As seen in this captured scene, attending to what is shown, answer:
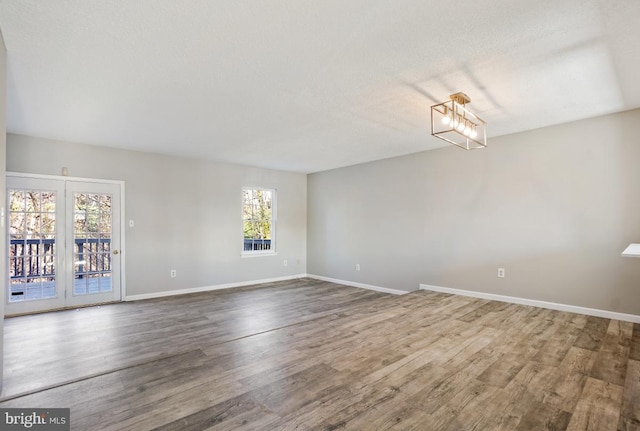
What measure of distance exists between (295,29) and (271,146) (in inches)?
121

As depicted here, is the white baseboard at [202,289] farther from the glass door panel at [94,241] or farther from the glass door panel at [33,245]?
the glass door panel at [33,245]

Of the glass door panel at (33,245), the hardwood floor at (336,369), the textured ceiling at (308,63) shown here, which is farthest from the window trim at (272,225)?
the glass door panel at (33,245)

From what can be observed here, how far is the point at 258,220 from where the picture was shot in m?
7.07

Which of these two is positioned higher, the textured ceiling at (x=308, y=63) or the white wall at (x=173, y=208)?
the textured ceiling at (x=308, y=63)

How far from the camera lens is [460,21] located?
1.98 metres

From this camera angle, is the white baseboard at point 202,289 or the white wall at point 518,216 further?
the white baseboard at point 202,289

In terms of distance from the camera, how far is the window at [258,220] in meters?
6.85

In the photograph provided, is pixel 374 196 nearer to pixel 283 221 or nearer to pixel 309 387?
pixel 283 221

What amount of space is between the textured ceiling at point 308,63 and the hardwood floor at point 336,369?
A: 96.5 inches

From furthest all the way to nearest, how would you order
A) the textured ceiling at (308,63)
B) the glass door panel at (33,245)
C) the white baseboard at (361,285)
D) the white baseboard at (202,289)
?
1. the white baseboard at (361,285)
2. the white baseboard at (202,289)
3. the glass door panel at (33,245)
4. the textured ceiling at (308,63)

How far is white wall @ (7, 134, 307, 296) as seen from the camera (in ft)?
15.8

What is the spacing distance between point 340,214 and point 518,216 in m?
3.52

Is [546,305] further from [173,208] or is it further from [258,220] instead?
[173,208]

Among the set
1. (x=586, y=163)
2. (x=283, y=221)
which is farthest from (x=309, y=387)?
(x=283, y=221)
